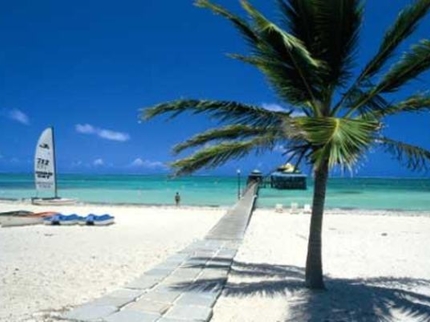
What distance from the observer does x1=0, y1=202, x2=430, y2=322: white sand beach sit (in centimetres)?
590

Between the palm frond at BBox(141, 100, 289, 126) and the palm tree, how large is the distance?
0.5 inches

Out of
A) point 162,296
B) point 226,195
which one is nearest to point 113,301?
point 162,296

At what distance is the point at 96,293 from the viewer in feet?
21.2

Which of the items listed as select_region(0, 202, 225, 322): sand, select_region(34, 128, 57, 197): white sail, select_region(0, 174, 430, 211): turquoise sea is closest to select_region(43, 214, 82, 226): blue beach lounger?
select_region(0, 202, 225, 322): sand

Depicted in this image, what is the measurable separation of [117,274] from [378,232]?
34.7 feet

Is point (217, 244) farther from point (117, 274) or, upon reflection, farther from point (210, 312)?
point (210, 312)

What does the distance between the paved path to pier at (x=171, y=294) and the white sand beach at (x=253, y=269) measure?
10.1 inches

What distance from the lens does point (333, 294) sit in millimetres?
6652

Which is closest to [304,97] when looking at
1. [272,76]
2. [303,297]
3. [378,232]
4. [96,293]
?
[272,76]

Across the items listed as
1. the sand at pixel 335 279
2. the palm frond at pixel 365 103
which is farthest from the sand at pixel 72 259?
the palm frond at pixel 365 103

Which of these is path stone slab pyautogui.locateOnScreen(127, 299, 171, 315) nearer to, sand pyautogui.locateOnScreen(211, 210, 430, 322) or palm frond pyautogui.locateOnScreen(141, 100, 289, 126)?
sand pyautogui.locateOnScreen(211, 210, 430, 322)

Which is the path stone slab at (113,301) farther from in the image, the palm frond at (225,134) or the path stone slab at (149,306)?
the palm frond at (225,134)

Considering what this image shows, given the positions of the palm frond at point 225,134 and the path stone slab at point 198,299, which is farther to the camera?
the palm frond at point 225,134

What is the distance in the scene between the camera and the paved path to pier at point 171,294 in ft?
16.5
